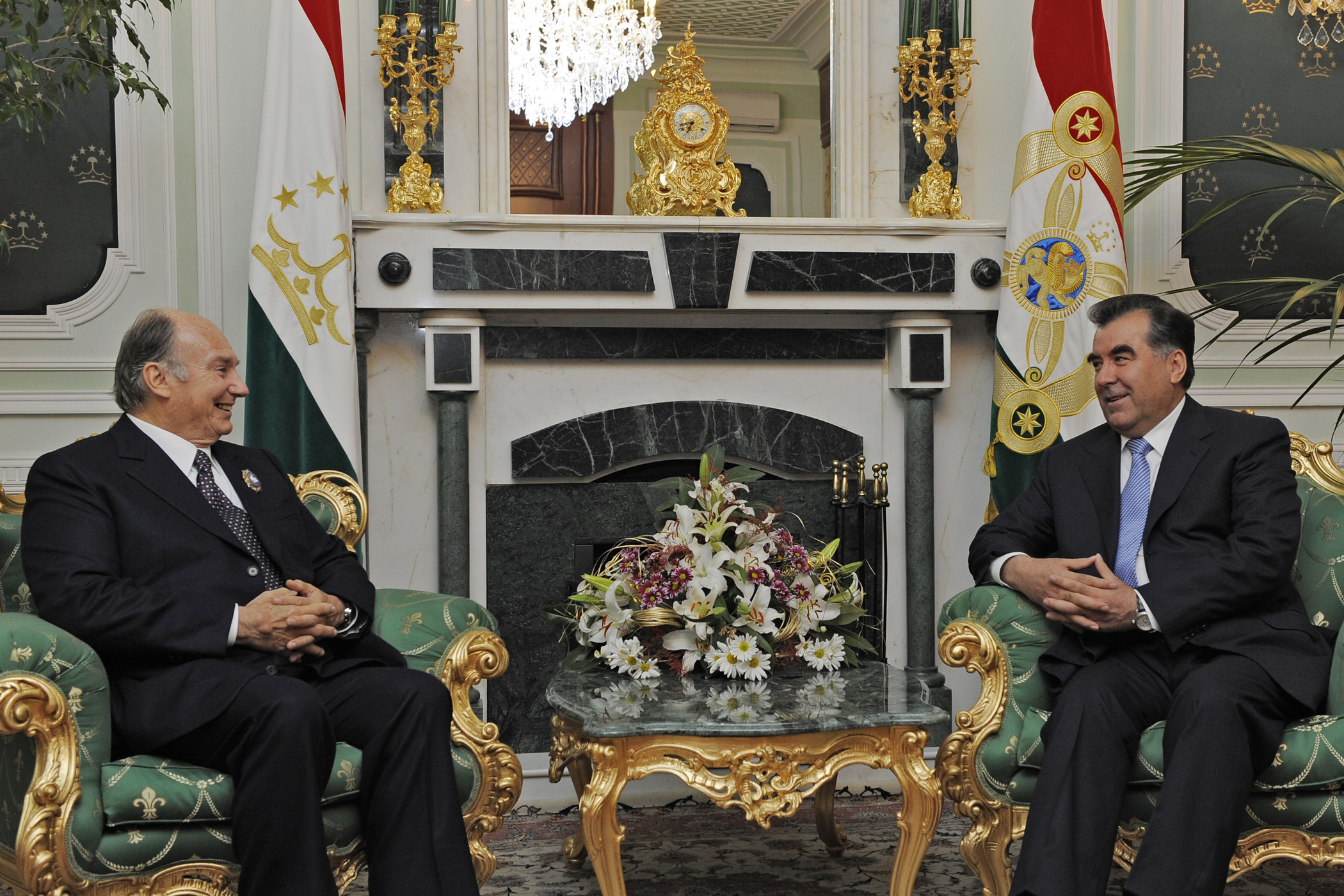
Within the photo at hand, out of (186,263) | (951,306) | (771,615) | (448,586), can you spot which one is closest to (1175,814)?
(771,615)

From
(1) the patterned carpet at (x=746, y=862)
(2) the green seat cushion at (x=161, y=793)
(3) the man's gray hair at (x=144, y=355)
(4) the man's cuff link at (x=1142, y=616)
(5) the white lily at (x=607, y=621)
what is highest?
(3) the man's gray hair at (x=144, y=355)

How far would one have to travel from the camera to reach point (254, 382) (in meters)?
3.06

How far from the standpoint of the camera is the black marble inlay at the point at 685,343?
11.2ft

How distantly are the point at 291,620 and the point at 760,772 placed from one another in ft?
2.89

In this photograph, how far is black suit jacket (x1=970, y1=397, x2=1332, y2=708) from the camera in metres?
2.11

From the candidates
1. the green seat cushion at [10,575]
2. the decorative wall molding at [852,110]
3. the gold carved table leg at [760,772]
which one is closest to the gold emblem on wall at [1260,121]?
the decorative wall molding at [852,110]

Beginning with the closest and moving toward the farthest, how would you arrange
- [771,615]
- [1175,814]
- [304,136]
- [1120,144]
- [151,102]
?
[1175,814] → [771,615] → [304,136] → [151,102] → [1120,144]

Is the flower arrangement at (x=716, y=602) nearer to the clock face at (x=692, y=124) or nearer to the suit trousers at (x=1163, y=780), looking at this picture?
the suit trousers at (x=1163, y=780)

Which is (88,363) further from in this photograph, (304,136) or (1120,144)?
(1120,144)

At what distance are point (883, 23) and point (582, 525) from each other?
6.03 feet

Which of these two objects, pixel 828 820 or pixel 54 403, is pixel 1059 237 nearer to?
pixel 828 820

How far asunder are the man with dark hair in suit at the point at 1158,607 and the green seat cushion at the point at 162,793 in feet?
4.33

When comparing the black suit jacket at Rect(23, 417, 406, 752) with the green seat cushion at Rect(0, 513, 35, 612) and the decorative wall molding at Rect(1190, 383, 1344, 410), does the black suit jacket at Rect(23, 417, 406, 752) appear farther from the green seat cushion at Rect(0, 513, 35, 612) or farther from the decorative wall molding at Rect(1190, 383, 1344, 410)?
the decorative wall molding at Rect(1190, 383, 1344, 410)

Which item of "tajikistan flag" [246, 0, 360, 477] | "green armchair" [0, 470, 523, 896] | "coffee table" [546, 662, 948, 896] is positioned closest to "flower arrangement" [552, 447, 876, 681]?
"coffee table" [546, 662, 948, 896]
